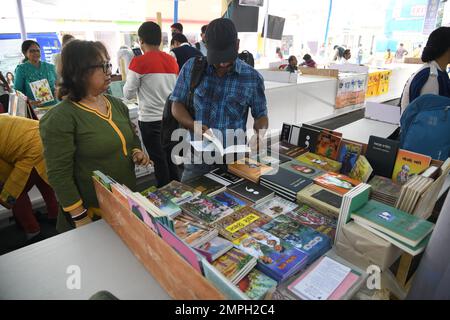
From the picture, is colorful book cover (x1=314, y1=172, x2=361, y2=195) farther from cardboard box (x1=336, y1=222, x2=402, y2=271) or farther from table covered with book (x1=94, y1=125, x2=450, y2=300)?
cardboard box (x1=336, y1=222, x2=402, y2=271)

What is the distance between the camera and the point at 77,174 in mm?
1271

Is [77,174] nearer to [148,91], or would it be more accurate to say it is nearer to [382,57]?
[148,91]

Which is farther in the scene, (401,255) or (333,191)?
(333,191)

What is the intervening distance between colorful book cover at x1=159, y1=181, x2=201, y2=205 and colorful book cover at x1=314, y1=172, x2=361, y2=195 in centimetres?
55

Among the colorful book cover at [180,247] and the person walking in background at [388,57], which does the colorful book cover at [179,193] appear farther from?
the person walking in background at [388,57]

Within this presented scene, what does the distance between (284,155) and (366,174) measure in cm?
43

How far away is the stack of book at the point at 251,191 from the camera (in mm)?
1277

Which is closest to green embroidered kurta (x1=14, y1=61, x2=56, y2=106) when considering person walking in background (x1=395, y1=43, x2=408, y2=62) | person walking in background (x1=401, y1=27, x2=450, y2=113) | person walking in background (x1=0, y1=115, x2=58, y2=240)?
person walking in background (x1=0, y1=115, x2=58, y2=240)

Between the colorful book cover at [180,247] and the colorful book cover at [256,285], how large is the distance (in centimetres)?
21

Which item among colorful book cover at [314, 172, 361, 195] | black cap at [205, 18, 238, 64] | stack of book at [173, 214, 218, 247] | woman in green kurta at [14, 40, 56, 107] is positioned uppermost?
black cap at [205, 18, 238, 64]

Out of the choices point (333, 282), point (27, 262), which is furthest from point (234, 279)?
point (27, 262)

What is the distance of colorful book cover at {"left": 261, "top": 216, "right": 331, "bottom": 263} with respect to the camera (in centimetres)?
99

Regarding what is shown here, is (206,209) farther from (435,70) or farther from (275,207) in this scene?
(435,70)

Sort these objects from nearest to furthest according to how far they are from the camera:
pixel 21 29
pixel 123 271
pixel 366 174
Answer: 1. pixel 123 271
2. pixel 366 174
3. pixel 21 29
